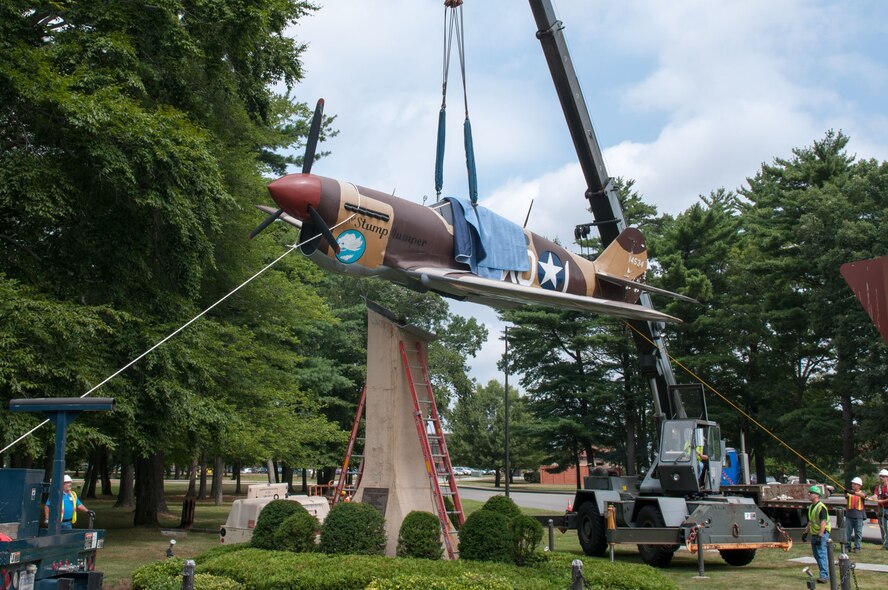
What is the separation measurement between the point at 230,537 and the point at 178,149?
25.7 feet

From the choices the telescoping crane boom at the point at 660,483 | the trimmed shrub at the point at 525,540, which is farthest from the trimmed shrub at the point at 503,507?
the telescoping crane boom at the point at 660,483

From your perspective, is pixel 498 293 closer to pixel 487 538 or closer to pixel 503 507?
pixel 503 507

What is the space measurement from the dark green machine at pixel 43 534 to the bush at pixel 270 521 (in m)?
2.54

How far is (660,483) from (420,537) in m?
7.42

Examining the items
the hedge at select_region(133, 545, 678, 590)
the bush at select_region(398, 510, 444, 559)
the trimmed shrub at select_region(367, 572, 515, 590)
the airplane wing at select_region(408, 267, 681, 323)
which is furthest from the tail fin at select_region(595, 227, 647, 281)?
the trimmed shrub at select_region(367, 572, 515, 590)

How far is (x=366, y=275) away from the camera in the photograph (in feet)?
37.4

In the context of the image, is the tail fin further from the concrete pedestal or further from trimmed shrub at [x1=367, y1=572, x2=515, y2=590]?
trimmed shrub at [x1=367, y1=572, x2=515, y2=590]

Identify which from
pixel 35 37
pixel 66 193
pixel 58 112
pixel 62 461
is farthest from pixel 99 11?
pixel 62 461

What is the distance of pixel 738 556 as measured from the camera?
15.7m

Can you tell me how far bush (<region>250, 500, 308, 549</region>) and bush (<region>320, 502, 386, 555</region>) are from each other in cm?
78

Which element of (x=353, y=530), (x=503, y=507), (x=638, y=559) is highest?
(x=503, y=507)

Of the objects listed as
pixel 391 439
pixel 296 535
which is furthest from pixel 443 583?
pixel 391 439

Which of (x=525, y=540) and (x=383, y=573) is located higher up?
(x=525, y=540)

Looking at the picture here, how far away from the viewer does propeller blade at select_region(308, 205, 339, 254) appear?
10.2m
